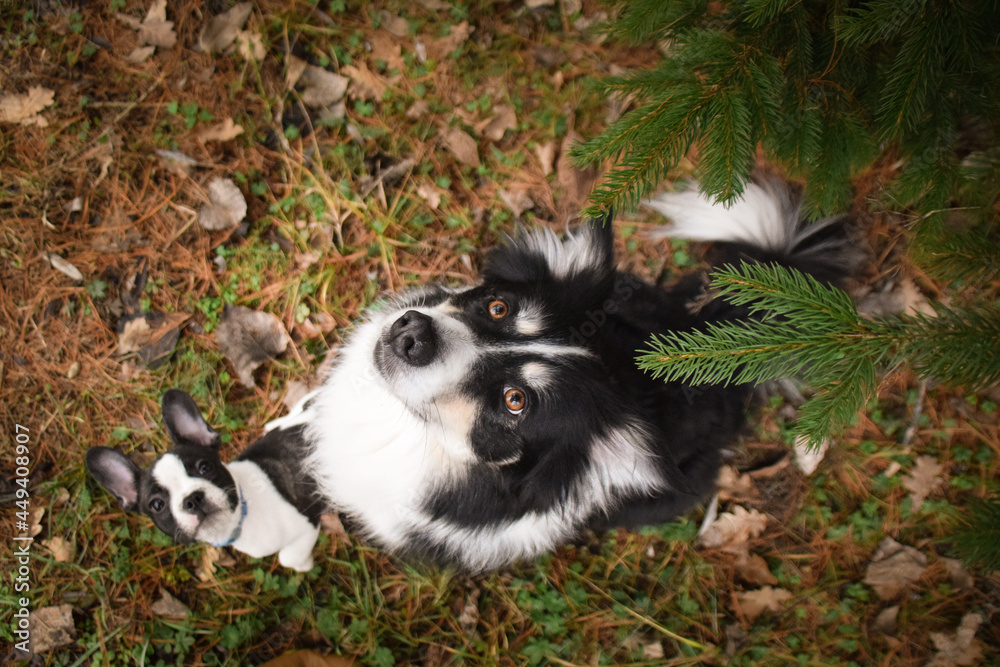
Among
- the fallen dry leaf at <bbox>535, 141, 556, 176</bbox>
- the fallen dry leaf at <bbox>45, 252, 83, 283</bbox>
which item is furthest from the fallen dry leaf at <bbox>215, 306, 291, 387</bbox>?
the fallen dry leaf at <bbox>535, 141, 556, 176</bbox>

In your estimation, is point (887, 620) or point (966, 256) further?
point (887, 620)

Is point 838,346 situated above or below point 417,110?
above

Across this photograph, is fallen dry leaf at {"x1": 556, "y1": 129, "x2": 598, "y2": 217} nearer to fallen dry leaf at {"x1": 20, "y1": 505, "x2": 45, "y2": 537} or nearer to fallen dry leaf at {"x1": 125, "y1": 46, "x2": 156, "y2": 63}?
fallen dry leaf at {"x1": 125, "y1": 46, "x2": 156, "y2": 63}

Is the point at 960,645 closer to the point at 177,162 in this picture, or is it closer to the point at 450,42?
the point at 450,42

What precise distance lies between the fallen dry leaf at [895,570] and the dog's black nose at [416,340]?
2.83m

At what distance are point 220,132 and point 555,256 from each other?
2.24 m

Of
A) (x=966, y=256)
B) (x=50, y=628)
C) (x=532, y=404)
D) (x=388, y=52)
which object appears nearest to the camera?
(x=966, y=256)

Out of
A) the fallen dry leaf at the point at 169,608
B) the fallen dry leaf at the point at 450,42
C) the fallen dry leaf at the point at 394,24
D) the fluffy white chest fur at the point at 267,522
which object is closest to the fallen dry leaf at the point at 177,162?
the fallen dry leaf at the point at 394,24

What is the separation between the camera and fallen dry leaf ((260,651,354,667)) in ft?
9.24

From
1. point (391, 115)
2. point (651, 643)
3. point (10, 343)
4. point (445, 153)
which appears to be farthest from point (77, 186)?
point (651, 643)

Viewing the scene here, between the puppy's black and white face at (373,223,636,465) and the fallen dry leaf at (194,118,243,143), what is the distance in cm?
193

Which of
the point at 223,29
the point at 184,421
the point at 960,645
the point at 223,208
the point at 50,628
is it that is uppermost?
the point at 223,29

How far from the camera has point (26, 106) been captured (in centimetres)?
323

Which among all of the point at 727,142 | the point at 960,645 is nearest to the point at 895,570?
the point at 960,645
